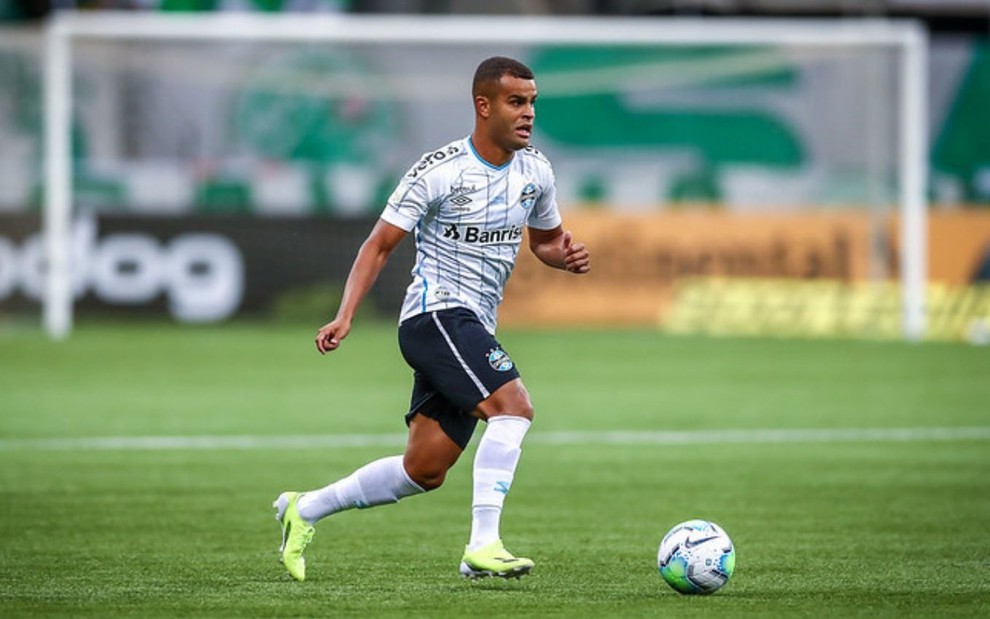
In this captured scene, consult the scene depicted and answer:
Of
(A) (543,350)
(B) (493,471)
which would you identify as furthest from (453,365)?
(A) (543,350)

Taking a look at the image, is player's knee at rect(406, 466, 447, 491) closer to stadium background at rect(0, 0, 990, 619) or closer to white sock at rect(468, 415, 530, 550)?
white sock at rect(468, 415, 530, 550)

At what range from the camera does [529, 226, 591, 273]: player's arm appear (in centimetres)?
867

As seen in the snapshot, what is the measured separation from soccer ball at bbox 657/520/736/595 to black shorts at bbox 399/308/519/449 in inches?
39.5

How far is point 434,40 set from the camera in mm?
27984

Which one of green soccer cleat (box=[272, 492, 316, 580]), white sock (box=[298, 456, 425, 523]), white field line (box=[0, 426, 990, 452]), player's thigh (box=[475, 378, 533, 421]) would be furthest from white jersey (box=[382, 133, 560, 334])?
white field line (box=[0, 426, 990, 452])

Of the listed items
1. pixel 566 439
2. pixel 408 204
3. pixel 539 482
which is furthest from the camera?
pixel 566 439

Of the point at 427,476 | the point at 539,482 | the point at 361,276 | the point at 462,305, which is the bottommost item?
the point at 539,482

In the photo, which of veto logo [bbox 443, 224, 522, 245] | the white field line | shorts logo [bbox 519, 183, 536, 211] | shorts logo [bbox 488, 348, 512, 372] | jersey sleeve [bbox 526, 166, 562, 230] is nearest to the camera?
shorts logo [bbox 488, 348, 512, 372]

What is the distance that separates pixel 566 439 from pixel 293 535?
23.8 feet

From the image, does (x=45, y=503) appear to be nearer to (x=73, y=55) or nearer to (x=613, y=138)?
(x=73, y=55)

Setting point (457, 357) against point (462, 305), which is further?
point (462, 305)

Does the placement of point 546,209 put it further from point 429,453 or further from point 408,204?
point 429,453

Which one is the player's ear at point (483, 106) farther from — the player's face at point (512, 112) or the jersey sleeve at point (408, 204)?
the jersey sleeve at point (408, 204)

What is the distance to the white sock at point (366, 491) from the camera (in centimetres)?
858
